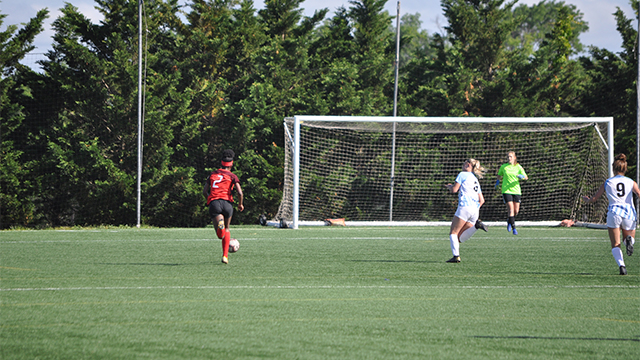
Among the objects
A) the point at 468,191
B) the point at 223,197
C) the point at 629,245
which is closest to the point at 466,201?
the point at 468,191

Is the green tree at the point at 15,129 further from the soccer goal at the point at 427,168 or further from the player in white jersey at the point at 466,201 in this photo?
the player in white jersey at the point at 466,201

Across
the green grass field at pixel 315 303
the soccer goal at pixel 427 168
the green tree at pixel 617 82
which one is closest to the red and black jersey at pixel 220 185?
the green grass field at pixel 315 303

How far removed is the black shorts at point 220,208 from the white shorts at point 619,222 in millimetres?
5329

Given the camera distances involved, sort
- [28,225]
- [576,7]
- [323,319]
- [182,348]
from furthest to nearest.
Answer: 1. [576,7]
2. [28,225]
3. [323,319]
4. [182,348]

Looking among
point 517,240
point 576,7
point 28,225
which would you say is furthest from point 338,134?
point 576,7

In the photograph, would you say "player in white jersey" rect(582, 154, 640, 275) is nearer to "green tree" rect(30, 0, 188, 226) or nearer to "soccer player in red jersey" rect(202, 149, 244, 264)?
"soccer player in red jersey" rect(202, 149, 244, 264)

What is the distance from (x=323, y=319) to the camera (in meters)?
5.36

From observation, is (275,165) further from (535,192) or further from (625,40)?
(625,40)

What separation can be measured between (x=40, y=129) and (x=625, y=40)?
20.8 meters

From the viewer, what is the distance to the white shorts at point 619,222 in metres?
8.21

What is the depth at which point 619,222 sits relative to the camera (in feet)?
27.1

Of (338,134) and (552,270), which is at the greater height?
(338,134)

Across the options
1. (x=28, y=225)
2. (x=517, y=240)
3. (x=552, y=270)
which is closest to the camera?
(x=552, y=270)

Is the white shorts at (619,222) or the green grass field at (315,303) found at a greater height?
the white shorts at (619,222)
